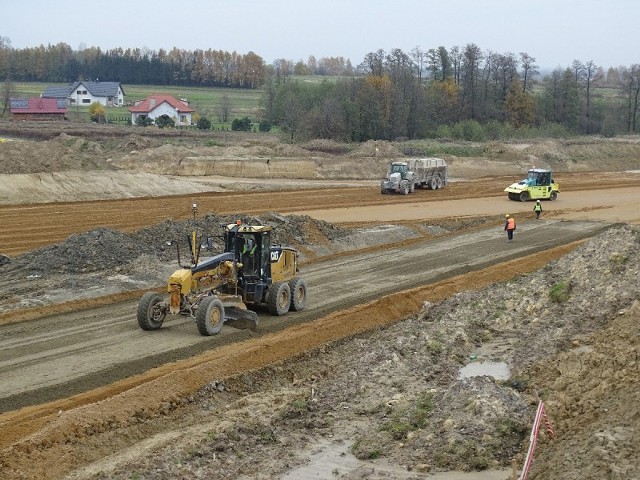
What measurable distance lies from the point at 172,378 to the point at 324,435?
347 cm

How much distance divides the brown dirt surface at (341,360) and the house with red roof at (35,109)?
63136mm

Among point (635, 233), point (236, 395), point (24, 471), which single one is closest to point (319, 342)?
point (236, 395)

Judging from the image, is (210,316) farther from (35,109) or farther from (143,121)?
(35,109)

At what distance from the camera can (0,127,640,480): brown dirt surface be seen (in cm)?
1362

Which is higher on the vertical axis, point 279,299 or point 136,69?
point 136,69

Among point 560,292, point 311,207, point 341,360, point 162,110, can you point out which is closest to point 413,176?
point 311,207

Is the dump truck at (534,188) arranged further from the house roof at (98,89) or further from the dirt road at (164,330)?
the house roof at (98,89)

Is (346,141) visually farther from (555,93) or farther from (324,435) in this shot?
(324,435)

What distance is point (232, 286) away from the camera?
817 inches

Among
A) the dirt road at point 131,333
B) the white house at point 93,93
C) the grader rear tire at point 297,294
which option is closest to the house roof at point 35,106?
the white house at point 93,93

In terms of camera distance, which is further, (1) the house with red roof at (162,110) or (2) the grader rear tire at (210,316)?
(1) the house with red roof at (162,110)

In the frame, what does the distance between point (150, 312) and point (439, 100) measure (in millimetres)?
86799

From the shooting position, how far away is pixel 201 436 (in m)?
14.2

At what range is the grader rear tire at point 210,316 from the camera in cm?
1939
